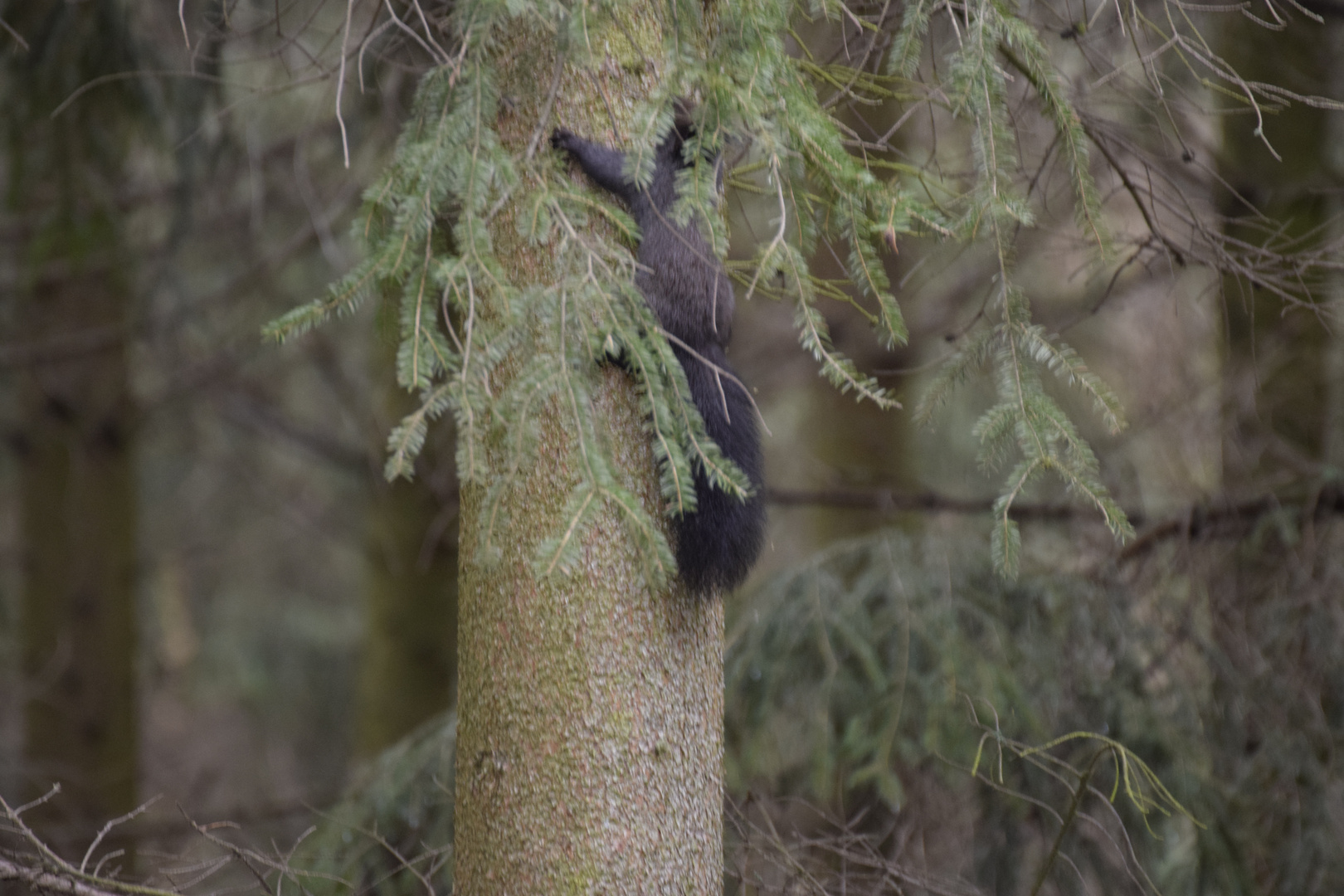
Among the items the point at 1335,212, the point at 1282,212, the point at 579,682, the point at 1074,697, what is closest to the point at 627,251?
the point at 579,682

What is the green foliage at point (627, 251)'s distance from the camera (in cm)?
167

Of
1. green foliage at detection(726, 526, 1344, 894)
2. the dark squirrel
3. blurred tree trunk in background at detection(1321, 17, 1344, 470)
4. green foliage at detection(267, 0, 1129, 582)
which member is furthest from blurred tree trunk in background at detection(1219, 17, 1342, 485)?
the dark squirrel

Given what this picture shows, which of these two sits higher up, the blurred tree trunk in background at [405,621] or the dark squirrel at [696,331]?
the dark squirrel at [696,331]

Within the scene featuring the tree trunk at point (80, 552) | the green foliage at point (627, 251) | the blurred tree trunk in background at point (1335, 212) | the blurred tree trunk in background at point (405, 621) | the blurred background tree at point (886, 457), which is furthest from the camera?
the tree trunk at point (80, 552)

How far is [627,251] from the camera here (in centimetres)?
201

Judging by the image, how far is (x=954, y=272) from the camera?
7172mm

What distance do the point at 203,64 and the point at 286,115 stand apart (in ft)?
6.92

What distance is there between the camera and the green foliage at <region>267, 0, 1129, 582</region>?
5.48 feet

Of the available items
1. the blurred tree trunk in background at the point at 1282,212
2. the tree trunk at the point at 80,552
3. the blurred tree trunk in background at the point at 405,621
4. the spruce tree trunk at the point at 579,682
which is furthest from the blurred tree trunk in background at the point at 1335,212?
the tree trunk at the point at 80,552

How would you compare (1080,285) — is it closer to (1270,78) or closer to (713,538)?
(1270,78)

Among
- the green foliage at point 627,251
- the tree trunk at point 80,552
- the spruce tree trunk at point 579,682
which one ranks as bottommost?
the tree trunk at point 80,552

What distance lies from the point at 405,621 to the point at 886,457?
3.02 meters

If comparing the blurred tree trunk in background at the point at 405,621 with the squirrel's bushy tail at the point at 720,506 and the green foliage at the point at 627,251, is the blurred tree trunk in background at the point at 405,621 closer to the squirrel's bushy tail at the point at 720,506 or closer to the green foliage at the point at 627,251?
the squirrel's bushy tail at the point at 720,506

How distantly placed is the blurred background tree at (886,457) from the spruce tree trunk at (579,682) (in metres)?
0.37
